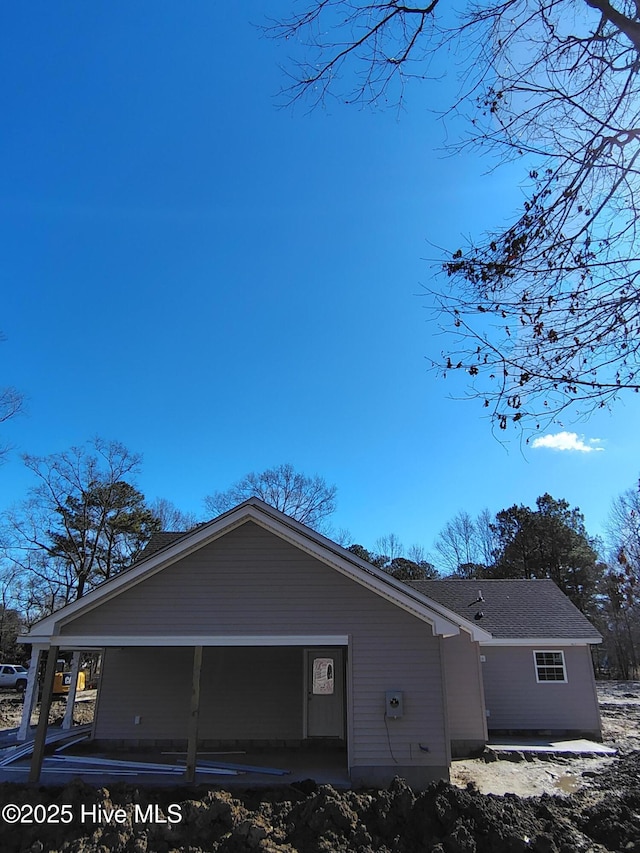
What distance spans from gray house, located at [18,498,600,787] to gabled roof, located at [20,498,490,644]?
2cm

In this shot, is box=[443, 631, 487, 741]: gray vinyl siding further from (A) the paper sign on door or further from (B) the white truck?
(B) the white truck

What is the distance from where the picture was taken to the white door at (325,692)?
38.0ft

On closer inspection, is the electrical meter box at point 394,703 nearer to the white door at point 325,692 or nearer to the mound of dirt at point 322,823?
the mound of dirt at point 322,823

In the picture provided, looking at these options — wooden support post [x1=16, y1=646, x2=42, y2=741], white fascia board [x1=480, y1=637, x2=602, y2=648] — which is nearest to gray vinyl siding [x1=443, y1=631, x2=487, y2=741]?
white fascia board [x1=480, y1=637, x2=602, y2=648]

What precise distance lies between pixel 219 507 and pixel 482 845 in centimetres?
2965

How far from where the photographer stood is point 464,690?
12742mm

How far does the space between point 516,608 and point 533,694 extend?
256 cm

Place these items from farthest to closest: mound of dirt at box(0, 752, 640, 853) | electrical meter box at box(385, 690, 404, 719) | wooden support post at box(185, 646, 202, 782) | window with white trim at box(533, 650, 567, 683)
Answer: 1. window with white trim at box(533, 650, 567, 683)
2. electrical meter box at box(385, 690, 404, 719)
3. wooden support post at box(185, 646, 202, 782)
4. mound of dirt at box(0, 752, 640, 853)

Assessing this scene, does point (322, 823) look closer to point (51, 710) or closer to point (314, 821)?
point (314, 821)

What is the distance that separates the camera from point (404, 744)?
8547 millimetres

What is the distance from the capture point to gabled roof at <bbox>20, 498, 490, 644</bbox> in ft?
29.2

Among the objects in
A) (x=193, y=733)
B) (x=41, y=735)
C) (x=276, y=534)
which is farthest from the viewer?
(x=276, y=534)

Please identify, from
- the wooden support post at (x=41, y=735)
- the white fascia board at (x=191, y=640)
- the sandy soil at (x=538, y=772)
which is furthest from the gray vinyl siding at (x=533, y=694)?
the wooden support post at (x=41, y=735)

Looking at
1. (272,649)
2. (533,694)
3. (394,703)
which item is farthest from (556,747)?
(272,649)
